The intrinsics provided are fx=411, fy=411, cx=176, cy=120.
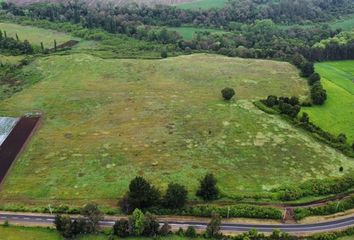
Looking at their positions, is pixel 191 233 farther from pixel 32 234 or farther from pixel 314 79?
pixel 314 79

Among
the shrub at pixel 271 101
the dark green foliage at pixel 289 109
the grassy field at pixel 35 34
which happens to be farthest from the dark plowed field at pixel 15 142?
the grassy field at pixel 35 34

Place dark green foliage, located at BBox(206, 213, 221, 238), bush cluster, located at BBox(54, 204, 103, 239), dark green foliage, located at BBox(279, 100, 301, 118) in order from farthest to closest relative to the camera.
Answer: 1. dark green foliage, located at BBox(279, 100, 301, 118)
2. dark green foliage, located at BBox(206, 213, 221, 238)
3. bush cluster, located at BBox(54, 204, 103, 239)

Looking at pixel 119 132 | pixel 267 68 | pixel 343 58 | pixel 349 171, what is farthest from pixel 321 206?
pixel 343 58

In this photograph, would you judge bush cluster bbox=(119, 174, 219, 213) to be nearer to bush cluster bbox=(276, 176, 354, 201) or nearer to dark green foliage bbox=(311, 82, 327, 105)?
bush cluster bbox=(276, 176, 354, 201)

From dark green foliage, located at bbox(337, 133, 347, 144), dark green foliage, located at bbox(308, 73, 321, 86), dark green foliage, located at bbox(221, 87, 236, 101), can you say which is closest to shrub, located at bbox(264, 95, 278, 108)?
dark green foliage, located at bbox(221, 87, 236, 101)

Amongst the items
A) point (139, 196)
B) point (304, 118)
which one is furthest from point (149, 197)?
point (304, 118)

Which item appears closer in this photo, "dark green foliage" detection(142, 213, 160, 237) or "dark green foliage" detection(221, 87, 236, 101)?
"dark green foliage" detection(142, 213, 160, 237)

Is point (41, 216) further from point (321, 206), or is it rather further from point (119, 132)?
point (321, 206)
